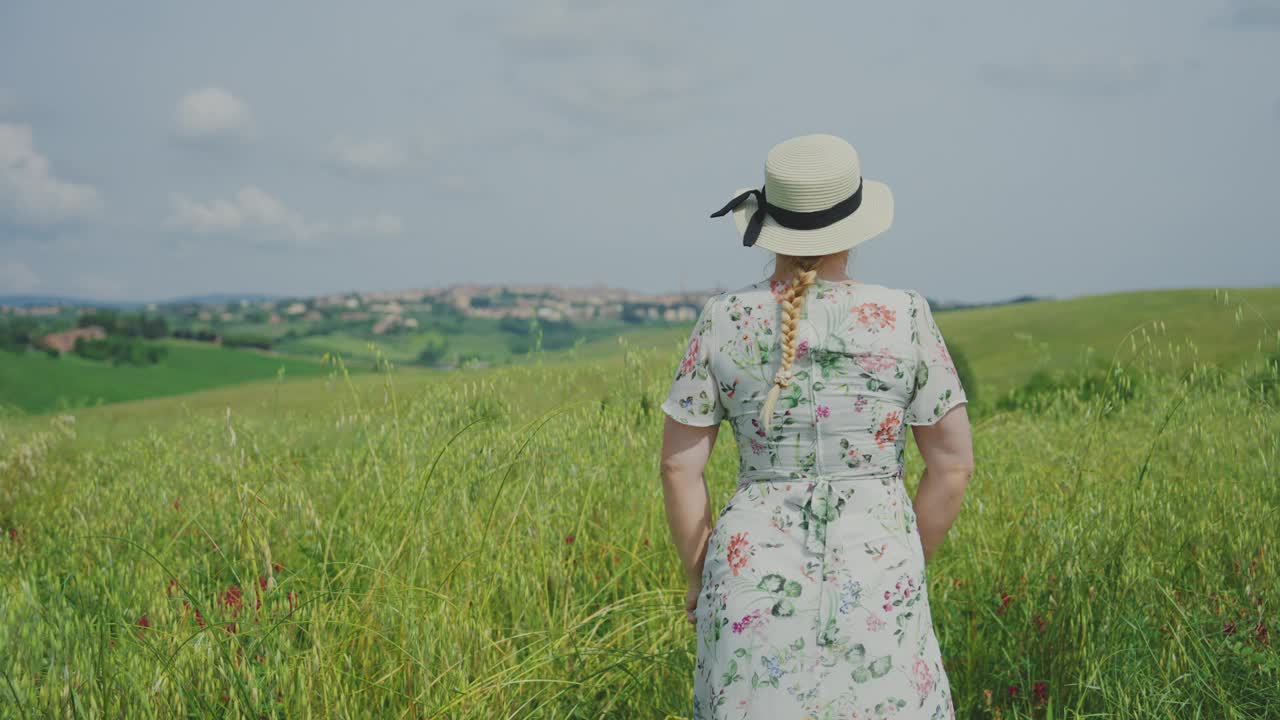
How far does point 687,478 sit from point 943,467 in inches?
28.1

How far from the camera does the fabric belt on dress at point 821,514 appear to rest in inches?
80.3

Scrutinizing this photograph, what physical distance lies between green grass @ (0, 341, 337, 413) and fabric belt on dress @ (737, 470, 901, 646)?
31834 mm

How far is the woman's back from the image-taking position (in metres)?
2.10

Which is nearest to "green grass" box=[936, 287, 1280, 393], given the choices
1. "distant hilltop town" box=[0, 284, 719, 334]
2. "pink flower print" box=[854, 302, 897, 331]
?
"pink flower print" box=[854, 302, 897, 331]

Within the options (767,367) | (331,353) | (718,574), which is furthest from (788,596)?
(331,353)

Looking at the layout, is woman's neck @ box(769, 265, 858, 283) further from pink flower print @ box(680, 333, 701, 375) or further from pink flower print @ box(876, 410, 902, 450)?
pink flower print @ box(876, 410, 902, 450)

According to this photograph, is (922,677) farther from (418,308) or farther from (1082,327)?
(418,308)

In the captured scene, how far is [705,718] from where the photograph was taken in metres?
2.17

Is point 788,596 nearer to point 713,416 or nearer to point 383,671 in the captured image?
point 713,416

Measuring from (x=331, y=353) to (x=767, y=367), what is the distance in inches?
99.1

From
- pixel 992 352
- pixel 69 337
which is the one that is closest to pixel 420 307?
pixel 69 337

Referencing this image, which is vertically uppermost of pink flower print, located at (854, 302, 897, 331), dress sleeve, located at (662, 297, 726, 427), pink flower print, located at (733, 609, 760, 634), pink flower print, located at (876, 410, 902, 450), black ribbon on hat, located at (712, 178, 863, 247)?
black ribbon on hat, located at (712, 178, 863, 247)

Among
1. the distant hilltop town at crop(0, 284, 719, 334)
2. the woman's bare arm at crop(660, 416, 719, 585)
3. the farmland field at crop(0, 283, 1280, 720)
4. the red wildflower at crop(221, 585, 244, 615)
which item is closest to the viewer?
the woman's bare arm at crop(660, 416, 719, 585)

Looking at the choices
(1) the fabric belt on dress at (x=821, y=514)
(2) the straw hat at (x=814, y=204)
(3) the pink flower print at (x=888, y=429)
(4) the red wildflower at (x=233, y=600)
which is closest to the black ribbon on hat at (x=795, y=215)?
(2) the straw hat at (x=814, y=204)
